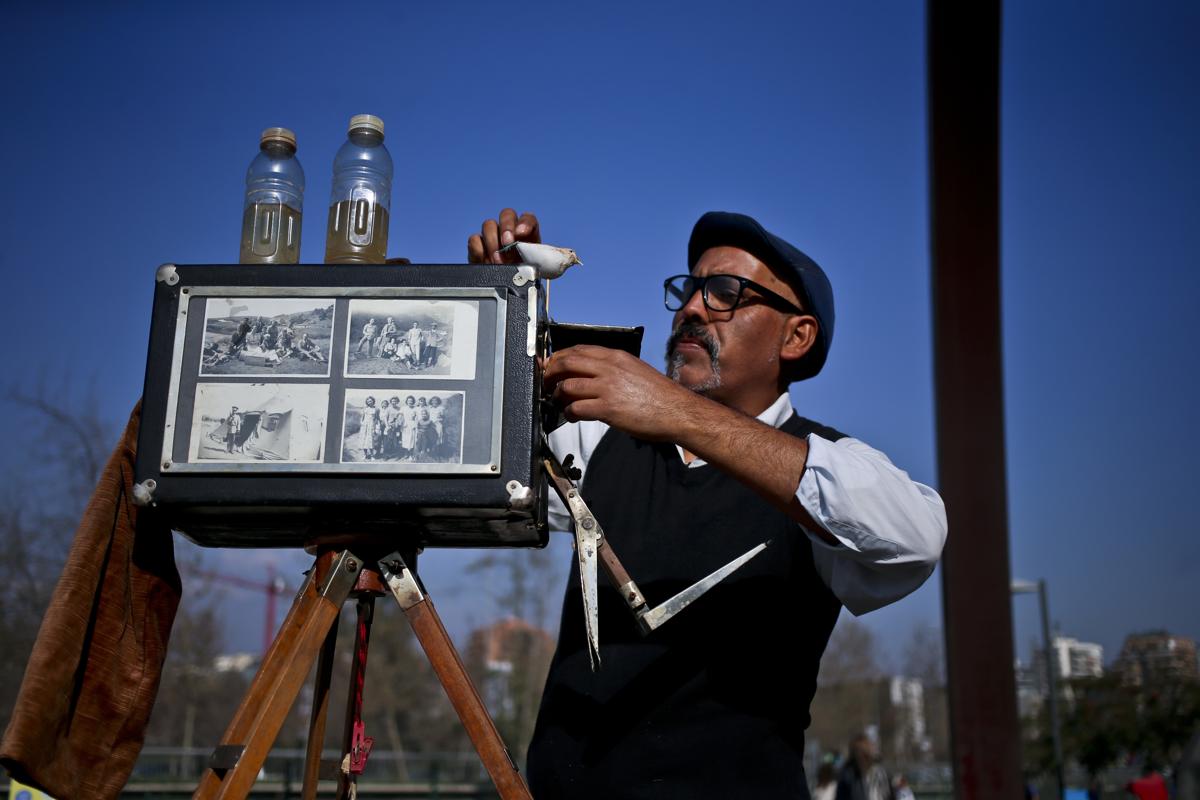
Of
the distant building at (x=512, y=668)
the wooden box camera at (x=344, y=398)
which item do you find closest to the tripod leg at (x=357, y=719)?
the wooden box camera at (x=344, y=398)

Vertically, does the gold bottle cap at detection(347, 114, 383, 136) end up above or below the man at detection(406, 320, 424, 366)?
above

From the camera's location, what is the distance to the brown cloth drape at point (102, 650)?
1578 millimetres

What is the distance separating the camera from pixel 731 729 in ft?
6.48

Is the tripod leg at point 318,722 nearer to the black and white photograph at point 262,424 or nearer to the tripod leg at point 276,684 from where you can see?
the tripod leg at point 276,684

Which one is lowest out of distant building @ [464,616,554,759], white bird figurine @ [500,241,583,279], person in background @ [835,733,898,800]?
distant building @ [464,616,554,759]

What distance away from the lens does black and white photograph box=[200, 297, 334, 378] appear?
4.99 feet

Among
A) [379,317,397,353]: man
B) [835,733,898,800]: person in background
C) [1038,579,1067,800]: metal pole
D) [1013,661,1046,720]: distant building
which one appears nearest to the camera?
[379,317,397,353]: man

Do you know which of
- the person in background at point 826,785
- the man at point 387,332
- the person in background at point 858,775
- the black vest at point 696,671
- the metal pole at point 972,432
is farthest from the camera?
the person in background at point 826,785

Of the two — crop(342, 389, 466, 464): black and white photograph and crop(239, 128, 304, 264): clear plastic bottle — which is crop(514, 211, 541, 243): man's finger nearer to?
crop(239, 128, 304, 264): clear plastic bottle

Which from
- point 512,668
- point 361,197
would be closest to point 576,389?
point 361,197

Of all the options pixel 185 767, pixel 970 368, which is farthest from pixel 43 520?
pixel 970 368

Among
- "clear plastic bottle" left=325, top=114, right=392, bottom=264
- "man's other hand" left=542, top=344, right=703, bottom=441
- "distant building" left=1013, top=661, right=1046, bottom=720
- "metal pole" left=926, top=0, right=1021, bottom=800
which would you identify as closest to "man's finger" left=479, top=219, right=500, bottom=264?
"clear plastic bottle" left=325, top=114, right=392, bottom=264

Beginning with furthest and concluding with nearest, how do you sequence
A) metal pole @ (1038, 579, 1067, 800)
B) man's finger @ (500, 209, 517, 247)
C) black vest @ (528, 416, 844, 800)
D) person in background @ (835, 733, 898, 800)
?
metal pole @ (1038, 579, 1067, 800)
person in background @ (835, 733, 898, 800)
man's finger @ (500, 209, 517, 247)
black vest @ (528, 416, 844, 800)

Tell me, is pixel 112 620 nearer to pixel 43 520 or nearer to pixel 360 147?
pixel 360 147
